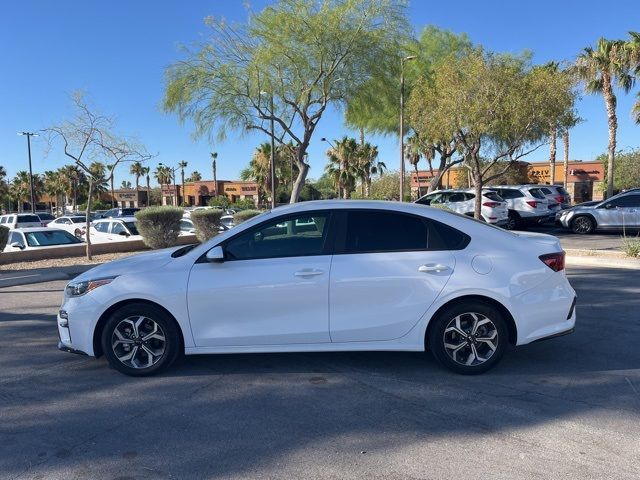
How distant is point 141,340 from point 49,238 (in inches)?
539

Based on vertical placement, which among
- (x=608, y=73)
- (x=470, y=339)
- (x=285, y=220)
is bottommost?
(x=470, y=339)

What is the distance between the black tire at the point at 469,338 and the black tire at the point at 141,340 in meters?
2.37

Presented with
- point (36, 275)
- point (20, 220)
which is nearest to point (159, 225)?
point (36, 275)

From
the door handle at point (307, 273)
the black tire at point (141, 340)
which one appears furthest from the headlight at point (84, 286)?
the door handle at point (307, 273)

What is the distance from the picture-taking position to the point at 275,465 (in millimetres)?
3422

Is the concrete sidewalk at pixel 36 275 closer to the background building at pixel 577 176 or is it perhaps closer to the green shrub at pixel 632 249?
the green shrub at pixel 632 249

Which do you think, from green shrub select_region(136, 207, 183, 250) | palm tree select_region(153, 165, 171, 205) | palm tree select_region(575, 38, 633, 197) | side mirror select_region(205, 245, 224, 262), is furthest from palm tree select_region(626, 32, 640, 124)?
palm tree select_region(153, 165, 171, 205)

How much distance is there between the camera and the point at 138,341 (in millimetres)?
4945

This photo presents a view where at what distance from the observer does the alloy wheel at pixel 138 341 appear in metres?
4.91

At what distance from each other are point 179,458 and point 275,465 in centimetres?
64

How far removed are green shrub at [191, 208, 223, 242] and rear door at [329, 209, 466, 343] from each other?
13.7 metres

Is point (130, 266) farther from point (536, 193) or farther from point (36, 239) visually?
point (536, 193)

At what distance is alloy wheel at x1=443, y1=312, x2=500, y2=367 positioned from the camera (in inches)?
190

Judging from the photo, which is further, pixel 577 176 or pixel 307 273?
pixel 577 176
